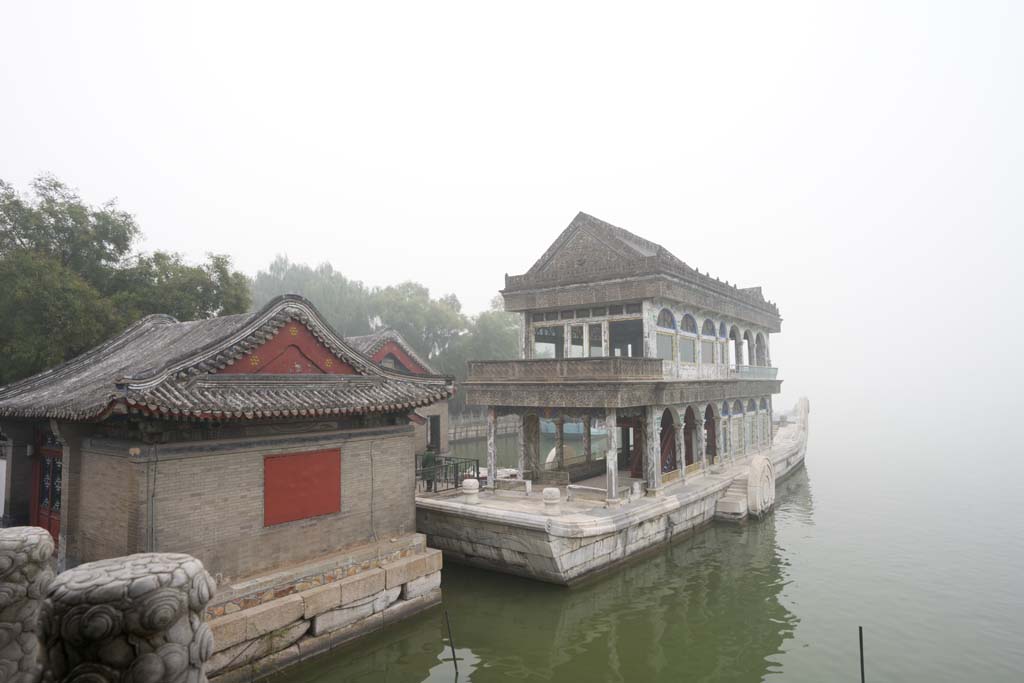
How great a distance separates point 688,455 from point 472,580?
39.2ft

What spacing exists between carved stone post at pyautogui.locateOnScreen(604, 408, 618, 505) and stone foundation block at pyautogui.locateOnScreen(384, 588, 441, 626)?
5623 millimetres

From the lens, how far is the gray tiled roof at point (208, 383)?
8.98 m

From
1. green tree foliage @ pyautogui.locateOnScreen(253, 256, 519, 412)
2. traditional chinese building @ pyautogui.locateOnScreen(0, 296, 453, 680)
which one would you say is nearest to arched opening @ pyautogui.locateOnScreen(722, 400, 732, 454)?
traditional chinese building @ pyautogui.locateOnScreen(0, 296, 453, 680)

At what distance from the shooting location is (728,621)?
40.7 ft

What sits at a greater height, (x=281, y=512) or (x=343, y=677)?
(x=281, y=512)

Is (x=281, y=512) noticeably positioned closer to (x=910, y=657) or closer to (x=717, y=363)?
(x=910, y=657)

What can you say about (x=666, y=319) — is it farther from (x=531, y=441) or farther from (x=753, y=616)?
(x=753, y=616)

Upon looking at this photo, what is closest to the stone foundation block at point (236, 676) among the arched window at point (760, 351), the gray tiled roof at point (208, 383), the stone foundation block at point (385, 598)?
the stone foundation block at point (385, 598)

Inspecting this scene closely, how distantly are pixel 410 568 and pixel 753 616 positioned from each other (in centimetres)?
758

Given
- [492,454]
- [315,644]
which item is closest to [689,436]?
[492,454]

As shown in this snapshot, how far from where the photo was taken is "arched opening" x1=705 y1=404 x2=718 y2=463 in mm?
23781

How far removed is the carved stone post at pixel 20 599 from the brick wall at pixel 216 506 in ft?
17.7

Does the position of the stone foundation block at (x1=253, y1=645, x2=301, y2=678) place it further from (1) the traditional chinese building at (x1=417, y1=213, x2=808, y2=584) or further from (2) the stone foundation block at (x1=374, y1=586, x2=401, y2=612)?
(1) the traditional chinese building at (x1=417, y1=213, x2=808, y2=584)

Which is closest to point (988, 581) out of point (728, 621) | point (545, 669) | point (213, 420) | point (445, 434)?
point (728, 621)
